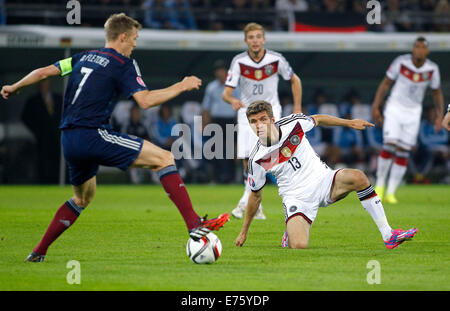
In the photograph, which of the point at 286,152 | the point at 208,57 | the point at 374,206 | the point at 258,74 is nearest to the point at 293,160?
the point at 286,152

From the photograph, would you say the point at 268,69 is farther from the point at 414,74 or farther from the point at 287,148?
the point at 414,74

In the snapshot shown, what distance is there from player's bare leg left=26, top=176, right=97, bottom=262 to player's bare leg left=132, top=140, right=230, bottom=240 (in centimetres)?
66

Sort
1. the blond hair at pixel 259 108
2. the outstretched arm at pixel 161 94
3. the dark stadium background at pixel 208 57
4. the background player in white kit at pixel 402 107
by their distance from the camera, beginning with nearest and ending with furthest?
1. the outstretched arm at pixel 161 94
2. the blond hair at pixel 259 108
3. the background player in white kit at pixel 402 107
4. the dark stadium background at pixel 208 57

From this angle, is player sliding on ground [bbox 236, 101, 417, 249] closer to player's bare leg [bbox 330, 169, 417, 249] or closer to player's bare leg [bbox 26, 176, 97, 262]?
player's bare leg [bbox 330, 169, 417, 249]

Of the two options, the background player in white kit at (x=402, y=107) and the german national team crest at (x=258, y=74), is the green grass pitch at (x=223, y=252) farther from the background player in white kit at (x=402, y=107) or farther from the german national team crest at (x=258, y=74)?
the german national team crest at (x=258, y=74)

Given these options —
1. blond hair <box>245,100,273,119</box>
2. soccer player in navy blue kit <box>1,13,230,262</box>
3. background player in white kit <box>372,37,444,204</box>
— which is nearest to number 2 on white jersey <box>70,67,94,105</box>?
soccer player in navy blue kit <box>1,13,230,262</box>

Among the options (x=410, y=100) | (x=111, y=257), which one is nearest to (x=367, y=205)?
(x=111, y=257)

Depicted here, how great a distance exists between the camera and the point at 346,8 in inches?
859

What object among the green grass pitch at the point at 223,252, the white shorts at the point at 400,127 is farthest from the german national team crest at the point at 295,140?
the white shorts at the point at 400,127

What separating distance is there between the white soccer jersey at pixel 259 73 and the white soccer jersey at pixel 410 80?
11.3 feet

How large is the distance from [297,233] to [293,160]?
30.8 inches

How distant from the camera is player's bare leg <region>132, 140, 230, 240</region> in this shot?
6660mm

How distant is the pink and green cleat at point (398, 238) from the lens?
7.86 m

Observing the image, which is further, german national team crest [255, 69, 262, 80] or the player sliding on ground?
german national team crest [255, 69, 262, 80]
